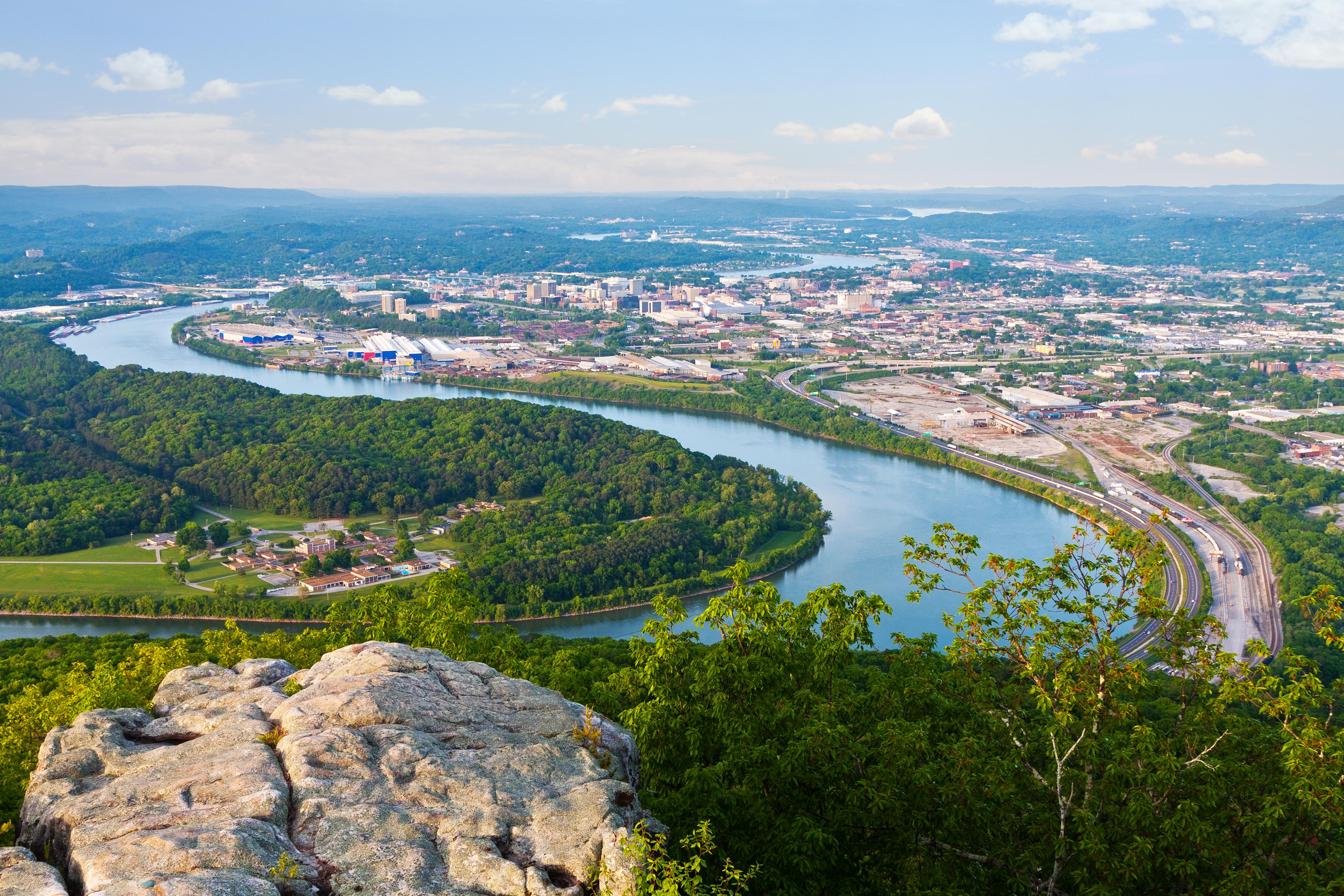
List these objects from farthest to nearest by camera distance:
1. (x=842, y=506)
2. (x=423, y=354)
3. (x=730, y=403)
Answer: (x=423, y=354)
(x=730, y=403)
(x=842, y=506)

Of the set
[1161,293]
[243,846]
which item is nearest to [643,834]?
[243,846]

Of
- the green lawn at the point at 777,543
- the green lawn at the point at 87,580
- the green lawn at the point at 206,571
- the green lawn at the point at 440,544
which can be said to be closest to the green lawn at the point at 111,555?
the green lawn at the point at 87,580

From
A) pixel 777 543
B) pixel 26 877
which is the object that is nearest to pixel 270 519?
pixel 777 543

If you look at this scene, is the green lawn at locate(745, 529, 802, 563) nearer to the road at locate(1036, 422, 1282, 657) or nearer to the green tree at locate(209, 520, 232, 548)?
the road at locate(1036, 422, 1282, 657)

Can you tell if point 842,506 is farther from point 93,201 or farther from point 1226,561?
point 93,201

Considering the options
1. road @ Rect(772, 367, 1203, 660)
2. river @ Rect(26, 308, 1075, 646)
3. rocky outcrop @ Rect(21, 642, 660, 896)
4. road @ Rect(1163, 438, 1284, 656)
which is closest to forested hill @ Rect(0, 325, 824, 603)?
river @ Rect(26, 308, 1075, 646)

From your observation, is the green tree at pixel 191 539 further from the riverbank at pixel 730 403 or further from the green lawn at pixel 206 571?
the riverbank at pixel 730 403

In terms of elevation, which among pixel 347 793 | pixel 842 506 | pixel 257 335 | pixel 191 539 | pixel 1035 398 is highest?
pixel 347 793
